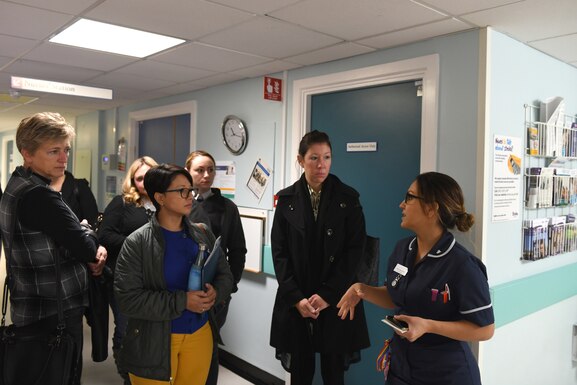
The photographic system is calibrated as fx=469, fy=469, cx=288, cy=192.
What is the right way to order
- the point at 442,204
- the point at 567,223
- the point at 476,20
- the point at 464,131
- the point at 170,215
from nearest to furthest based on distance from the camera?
the point at 442,204 < the point at 170,215 < the point at 476,20 < the point at 464,131 < the point at 567,223

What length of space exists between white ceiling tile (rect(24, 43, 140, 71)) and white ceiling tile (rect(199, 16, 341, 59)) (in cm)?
92

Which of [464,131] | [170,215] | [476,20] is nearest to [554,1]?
[476,20]

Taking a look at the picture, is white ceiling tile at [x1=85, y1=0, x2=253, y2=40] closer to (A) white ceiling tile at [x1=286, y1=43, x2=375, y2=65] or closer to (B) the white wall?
(A) white ceiling tile at [x1=286, y1=43, x2=375, y2=65]

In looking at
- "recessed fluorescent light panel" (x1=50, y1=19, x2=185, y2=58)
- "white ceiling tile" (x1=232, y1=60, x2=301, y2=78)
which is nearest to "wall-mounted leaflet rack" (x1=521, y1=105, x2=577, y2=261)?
"white ceiling tile" (x1=232, y1=60, x2=301, y2=78)

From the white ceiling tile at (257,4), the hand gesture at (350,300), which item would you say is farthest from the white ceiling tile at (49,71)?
the hand gesture at (350,300)

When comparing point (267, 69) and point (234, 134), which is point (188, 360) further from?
point (234, 134)

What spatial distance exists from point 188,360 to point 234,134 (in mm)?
2461

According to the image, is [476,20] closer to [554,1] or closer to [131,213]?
[554,1]

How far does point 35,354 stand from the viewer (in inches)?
70.1

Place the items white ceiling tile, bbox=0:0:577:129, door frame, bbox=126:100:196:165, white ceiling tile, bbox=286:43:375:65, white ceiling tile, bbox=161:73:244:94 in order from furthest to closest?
door frame, bbox=126:100:196:165, white ceiling tile, bbox=161:73:244:94, white ceiling tile, bbox=286:43:375:65, white ceiling tile, bbox=0:0:577:129

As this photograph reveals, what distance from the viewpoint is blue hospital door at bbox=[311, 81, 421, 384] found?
2.85 meters

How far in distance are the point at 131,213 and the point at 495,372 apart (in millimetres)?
2298

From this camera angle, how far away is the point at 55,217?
1.82 meters

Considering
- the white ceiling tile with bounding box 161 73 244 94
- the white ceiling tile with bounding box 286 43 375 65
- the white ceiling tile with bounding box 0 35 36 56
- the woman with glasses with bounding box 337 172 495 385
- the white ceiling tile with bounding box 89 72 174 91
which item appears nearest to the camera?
the woman with glasses with bounding box 337 172 495 385
